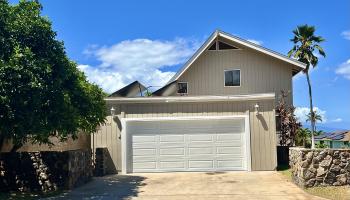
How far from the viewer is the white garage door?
62.9ft

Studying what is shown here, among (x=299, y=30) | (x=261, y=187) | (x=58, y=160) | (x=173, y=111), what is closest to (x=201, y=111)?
(x=173, y=111)

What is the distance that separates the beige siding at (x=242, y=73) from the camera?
25.0 meters

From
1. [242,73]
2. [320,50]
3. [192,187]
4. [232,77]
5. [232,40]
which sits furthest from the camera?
[320,50]

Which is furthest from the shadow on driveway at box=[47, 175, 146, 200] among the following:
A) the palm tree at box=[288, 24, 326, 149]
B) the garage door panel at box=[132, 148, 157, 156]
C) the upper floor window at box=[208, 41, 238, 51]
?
the palm tree at box=[288, 24, 326, 149]

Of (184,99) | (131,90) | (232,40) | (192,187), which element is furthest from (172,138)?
(232,40)

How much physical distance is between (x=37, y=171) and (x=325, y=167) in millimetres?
9274

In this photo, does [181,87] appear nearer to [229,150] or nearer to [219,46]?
[219,46]

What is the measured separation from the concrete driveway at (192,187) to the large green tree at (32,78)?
2393 mm

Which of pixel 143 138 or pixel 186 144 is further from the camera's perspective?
pixel 143 138

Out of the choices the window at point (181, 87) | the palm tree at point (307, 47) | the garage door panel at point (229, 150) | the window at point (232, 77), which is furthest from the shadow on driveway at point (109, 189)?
the palm tree at point (307, 47)

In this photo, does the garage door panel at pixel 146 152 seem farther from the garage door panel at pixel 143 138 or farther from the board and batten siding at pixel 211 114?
the board and batten siding at pixel 211 114

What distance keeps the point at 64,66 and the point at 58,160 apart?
11.0 feet

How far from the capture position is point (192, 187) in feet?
47.9

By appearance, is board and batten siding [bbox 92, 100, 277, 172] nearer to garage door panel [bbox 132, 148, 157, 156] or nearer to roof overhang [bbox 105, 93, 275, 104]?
roof overhang [bbox 105, 93, 275, 104]
